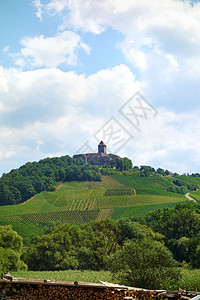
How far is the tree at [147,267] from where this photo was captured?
36.3ft

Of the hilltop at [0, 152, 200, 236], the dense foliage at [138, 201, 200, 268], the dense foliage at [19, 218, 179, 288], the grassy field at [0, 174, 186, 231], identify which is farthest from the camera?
the hilltop at [0, 152, 200, 236]

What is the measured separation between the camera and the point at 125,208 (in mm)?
67688

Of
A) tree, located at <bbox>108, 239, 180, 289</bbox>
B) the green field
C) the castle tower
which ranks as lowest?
tree, located at <bbox>108, 239, 180, 289</bbox>

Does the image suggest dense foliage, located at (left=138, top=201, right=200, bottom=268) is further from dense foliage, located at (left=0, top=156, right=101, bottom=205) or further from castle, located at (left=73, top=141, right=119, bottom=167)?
castle, located at (left=73, top=141, right=119, bottom=167)

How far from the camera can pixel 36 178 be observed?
10806 cm

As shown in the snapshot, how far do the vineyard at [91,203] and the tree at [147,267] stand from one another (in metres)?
50.5

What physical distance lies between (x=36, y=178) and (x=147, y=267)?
99267mm

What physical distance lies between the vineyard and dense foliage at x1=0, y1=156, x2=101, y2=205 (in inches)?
241

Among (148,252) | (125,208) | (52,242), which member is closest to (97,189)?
(125,208)

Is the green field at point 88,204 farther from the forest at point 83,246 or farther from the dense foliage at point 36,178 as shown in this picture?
the forest at point 83,246

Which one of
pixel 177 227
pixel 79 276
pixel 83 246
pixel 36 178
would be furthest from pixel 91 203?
Result: pixel 79 276

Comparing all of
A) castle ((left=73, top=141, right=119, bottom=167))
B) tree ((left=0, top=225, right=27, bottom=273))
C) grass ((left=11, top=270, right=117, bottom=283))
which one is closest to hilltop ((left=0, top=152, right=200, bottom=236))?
castle ((left=73, top=141, right=119, bottom=167))

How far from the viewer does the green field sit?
2544 inches

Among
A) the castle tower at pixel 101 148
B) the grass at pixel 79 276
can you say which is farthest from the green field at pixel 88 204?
the castle tower at pixel 101 148
